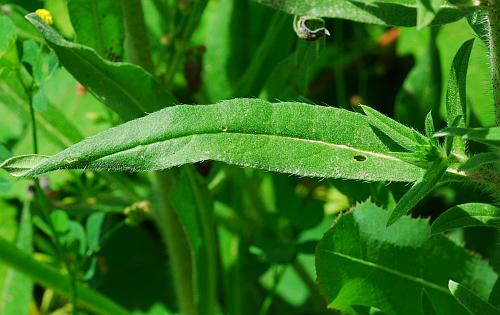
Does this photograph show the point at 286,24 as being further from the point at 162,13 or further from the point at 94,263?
the point at 94,263

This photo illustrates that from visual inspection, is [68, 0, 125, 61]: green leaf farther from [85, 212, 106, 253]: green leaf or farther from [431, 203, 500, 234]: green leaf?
[431, 203, 500, 234]: green leaf

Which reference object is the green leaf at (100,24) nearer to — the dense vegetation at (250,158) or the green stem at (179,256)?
the dense vegetation at (250,158)

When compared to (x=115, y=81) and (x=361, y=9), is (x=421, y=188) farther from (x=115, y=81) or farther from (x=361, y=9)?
(x=115, y=81)

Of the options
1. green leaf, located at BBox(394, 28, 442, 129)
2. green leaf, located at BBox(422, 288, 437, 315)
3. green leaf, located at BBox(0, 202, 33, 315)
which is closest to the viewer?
green leaf, located at BBox(422, 288, 437, 315)

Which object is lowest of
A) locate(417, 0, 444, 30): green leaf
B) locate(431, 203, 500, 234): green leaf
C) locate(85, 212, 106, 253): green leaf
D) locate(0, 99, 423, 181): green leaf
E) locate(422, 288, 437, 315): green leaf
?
locate(85, 212, 106, 253): green leaf

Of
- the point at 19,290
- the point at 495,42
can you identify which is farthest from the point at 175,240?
the point at 495,42

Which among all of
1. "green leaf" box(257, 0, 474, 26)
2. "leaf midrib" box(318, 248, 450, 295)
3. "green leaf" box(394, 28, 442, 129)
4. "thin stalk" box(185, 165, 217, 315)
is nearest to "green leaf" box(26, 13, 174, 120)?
"thin stalk" box(185, 165, 217, 315)

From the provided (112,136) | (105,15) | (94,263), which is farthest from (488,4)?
(94,263)
